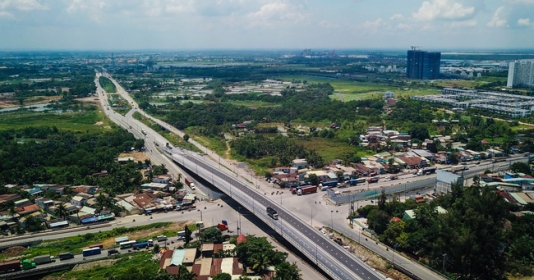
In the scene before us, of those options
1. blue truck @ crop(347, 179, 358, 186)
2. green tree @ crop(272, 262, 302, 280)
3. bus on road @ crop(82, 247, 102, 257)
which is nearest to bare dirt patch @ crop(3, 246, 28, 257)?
bus on road @ crop(82, 247, 102, 257)

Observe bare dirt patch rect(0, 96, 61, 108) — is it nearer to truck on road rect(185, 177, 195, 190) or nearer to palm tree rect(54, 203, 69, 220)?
truck on road rect(185, 177, 195, 190)

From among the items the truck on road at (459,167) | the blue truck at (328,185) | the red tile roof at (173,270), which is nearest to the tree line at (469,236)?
the blue truck at (328,185)

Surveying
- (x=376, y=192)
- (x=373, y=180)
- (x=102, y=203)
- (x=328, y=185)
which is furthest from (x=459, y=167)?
(x=102, y=203)

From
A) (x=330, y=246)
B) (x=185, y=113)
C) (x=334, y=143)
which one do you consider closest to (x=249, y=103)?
(x=185, y=113)

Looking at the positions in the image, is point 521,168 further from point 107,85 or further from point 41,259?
point 107,85

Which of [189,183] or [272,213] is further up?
[272,213]
